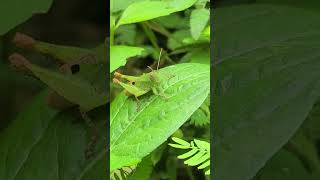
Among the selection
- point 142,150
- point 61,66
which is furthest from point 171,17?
point 142,150

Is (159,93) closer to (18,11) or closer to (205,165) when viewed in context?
(205,165)

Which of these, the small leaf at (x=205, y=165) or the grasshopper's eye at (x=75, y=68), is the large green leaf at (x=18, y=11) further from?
the small leaf at (x=205, y=165)

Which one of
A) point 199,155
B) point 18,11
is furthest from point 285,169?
point 18,11

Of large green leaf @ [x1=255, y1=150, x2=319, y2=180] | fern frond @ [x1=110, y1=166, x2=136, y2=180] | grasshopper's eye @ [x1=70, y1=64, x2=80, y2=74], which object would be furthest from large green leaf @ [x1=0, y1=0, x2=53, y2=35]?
large green leaf @ [x1=255, y1=150, x2=319, y2=180]

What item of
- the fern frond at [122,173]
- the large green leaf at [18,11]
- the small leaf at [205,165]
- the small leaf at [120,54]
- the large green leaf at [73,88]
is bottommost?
the fern frond at [122,173]

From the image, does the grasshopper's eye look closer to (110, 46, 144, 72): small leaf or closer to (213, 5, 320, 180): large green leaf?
(110, 46, 144, 72): small leaf

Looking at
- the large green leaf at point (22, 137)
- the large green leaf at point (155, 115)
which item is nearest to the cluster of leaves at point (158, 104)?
the large green leaf at point (155, 115)
